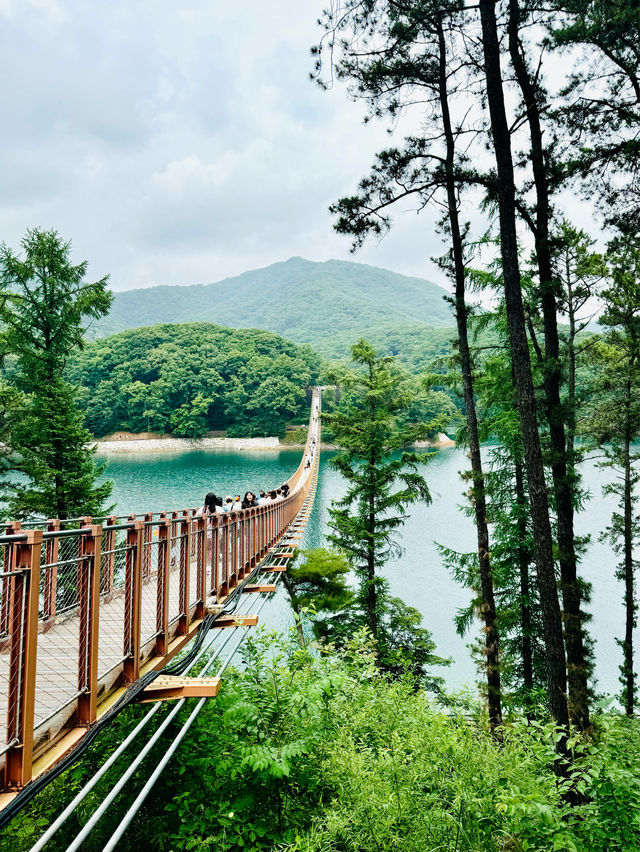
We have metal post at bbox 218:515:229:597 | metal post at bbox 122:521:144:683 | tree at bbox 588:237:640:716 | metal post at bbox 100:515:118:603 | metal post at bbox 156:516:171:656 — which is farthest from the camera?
tree at bbox 588:237:640:716

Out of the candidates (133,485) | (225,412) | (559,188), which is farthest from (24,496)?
(225,412)

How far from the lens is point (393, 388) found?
1183cm

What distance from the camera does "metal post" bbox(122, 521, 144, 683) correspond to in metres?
2.72

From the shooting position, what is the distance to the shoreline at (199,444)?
2046 inches

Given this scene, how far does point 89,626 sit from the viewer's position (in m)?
2.23

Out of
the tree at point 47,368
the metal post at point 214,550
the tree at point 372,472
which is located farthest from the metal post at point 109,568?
the tree at point 372,472

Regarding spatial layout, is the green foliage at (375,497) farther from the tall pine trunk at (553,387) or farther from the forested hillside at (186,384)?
the forested hillside at (186,384)

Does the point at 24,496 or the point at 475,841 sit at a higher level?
the point at 24,496

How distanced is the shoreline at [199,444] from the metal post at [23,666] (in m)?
49.3

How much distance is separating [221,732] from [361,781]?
3.68 ft

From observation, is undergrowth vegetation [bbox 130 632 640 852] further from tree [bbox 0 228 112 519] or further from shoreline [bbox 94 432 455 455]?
shoreline [bbox 94 432 455 455]

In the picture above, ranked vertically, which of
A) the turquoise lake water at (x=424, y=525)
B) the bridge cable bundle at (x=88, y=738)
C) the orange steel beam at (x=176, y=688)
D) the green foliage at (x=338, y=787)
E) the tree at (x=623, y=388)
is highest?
the tree at (x=623, y=388)

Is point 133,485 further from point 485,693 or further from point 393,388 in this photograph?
point 485,693

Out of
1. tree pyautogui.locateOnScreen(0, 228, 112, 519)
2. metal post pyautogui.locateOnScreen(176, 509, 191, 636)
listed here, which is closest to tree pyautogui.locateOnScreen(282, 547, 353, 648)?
tree pyautogui.locateOnScreen(0, 228, 112, 519)
